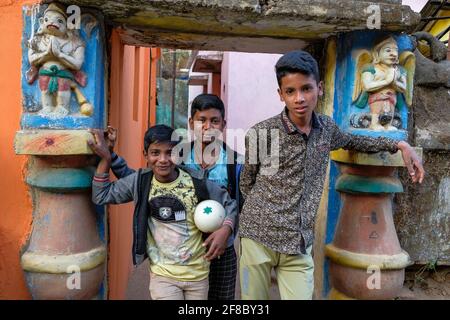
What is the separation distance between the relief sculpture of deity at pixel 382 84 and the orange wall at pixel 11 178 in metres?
1.81

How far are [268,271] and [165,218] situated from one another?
55cm

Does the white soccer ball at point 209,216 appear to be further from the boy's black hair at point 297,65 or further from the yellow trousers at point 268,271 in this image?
the boy's black hair at point 297,65

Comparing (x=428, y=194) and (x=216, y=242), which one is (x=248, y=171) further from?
(x=428, y=194)

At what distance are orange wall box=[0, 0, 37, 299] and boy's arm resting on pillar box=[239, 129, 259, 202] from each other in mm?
1114

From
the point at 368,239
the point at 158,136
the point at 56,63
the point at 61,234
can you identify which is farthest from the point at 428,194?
the point at 56,63

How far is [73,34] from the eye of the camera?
2.10 meters

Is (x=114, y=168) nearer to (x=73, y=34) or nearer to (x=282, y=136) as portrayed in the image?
(x=73, y=34)

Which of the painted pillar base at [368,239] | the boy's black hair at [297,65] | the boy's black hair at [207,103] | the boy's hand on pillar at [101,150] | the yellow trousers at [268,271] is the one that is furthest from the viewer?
the painted pillar base at [368,239]

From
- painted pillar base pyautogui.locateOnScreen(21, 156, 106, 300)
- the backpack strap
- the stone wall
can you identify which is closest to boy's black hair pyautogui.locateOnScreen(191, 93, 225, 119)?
the backpack strap

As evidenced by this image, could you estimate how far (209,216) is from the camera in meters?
2.02

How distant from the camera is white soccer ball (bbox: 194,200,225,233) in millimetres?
2020

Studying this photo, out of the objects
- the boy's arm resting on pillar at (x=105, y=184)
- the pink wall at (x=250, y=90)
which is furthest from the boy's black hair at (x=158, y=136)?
the pink wall at (x=250, y=90)

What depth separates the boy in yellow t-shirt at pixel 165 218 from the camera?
205cm
